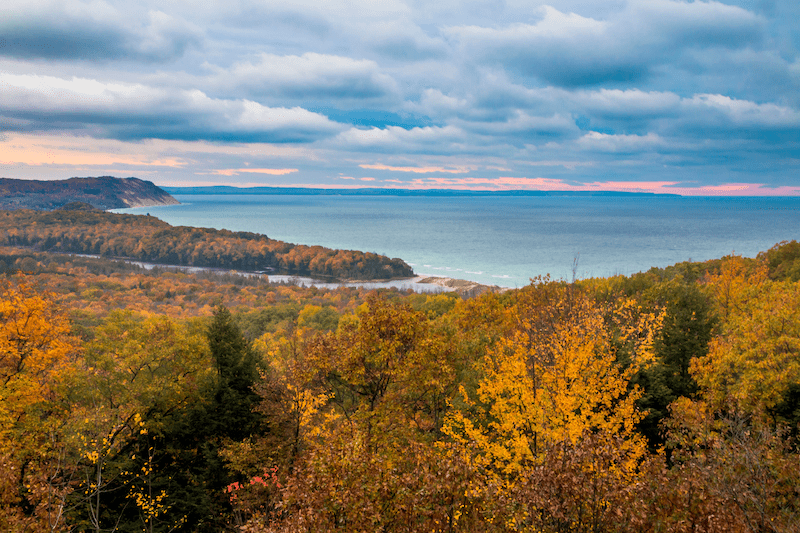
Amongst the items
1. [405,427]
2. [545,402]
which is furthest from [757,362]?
[405,427]

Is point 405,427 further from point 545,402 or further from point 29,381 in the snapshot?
point 29,381

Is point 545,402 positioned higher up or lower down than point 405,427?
higher up

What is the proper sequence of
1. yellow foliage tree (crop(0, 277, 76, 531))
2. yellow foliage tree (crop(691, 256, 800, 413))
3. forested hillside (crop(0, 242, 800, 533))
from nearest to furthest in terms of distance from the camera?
forested hillside (crop(0, 242, 800, 533))
yellow foliage tree (crop(0, 277, 76, 531))
yellow foliage tree (crop(691, 256, 800, 413))

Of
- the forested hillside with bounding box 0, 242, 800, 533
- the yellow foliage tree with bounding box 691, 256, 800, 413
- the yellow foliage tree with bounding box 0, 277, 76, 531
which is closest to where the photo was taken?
the forested hillside with bounding box 0, 242, 800, 533

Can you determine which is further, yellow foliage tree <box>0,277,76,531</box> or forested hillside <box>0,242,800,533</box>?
yellow foliage tree <box>0,277,76,531</box>

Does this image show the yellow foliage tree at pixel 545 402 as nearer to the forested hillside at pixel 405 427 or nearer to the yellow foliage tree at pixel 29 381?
the forested hillside at pixel 405 427

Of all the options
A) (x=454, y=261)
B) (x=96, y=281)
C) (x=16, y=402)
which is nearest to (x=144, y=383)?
(x=16, y=402)

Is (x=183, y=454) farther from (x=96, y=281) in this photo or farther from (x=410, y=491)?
(x=96, y=281)

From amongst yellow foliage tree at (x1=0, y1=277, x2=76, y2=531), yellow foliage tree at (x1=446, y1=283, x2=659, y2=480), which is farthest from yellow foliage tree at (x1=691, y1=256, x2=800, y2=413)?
yellow foliage tree at (x1=0, y1=277, x2=76, y2=531)

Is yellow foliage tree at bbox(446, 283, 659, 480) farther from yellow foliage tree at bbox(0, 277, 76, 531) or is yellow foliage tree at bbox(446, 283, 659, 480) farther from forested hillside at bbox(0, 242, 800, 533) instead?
yellow foliage tree at bbox(0, 277, 76, 531)
